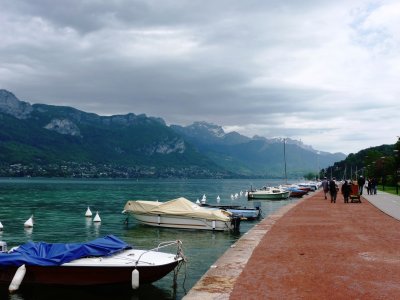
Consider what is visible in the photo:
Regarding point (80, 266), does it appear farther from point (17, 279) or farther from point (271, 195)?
point (271, 195)

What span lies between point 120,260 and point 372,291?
8.35 m

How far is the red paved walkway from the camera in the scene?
38.0ft

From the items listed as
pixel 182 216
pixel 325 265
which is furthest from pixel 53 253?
pixel 182 216

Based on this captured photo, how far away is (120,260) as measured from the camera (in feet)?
50.4

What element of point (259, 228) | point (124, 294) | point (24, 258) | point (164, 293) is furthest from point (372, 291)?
point (259, 228)

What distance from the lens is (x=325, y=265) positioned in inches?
591

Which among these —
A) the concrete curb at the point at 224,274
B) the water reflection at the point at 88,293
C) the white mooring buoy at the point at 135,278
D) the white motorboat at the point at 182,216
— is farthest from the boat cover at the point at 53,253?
the white motorboat at the point at 182,216

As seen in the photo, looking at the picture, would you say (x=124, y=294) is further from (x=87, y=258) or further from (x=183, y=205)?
(x=183, y=205)

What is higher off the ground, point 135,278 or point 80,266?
point 80,266

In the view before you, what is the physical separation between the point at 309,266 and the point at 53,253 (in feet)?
30.0

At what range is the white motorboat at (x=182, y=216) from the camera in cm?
3347

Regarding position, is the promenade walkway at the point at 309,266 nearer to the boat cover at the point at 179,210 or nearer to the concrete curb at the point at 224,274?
the concrete curb at the point at 224,274

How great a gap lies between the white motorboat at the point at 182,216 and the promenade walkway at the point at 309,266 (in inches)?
318

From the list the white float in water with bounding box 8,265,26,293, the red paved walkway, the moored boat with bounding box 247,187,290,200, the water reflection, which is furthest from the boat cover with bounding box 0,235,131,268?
the moored boat with bounding box 247,187,290,200
